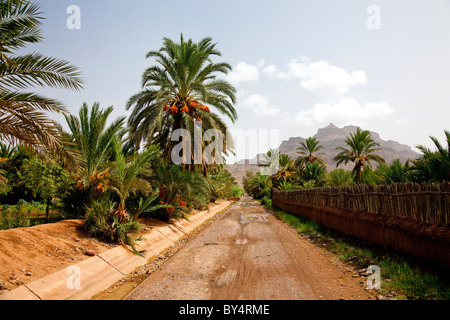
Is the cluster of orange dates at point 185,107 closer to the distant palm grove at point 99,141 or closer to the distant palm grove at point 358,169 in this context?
the distant palm grove at point 99,141

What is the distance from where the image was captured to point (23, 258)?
197 inches

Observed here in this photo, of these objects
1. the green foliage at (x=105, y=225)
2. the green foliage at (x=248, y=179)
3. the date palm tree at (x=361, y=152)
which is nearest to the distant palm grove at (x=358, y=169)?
the date palm tree at (x=361, y=152)

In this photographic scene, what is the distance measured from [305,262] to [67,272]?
15.6ft

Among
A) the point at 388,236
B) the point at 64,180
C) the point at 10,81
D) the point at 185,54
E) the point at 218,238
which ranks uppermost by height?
the point at 185,54

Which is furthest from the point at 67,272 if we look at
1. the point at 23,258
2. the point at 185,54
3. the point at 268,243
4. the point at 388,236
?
the point at 185,54

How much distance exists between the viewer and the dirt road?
445cm

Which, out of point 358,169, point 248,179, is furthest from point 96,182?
point 248,179

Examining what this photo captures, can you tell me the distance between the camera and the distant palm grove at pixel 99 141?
6.45m

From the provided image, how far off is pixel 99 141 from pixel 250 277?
7123 mm

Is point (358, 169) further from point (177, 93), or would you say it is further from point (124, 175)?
point (124, 175)

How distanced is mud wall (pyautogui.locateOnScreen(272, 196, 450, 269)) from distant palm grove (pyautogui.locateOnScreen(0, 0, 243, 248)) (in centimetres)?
618

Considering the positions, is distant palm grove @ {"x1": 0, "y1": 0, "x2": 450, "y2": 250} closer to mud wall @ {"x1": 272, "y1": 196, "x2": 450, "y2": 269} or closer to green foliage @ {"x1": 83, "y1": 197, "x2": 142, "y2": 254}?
green foliage @ {"x1": 83, "y1": 197, "x2": 142, "y2": 254}
